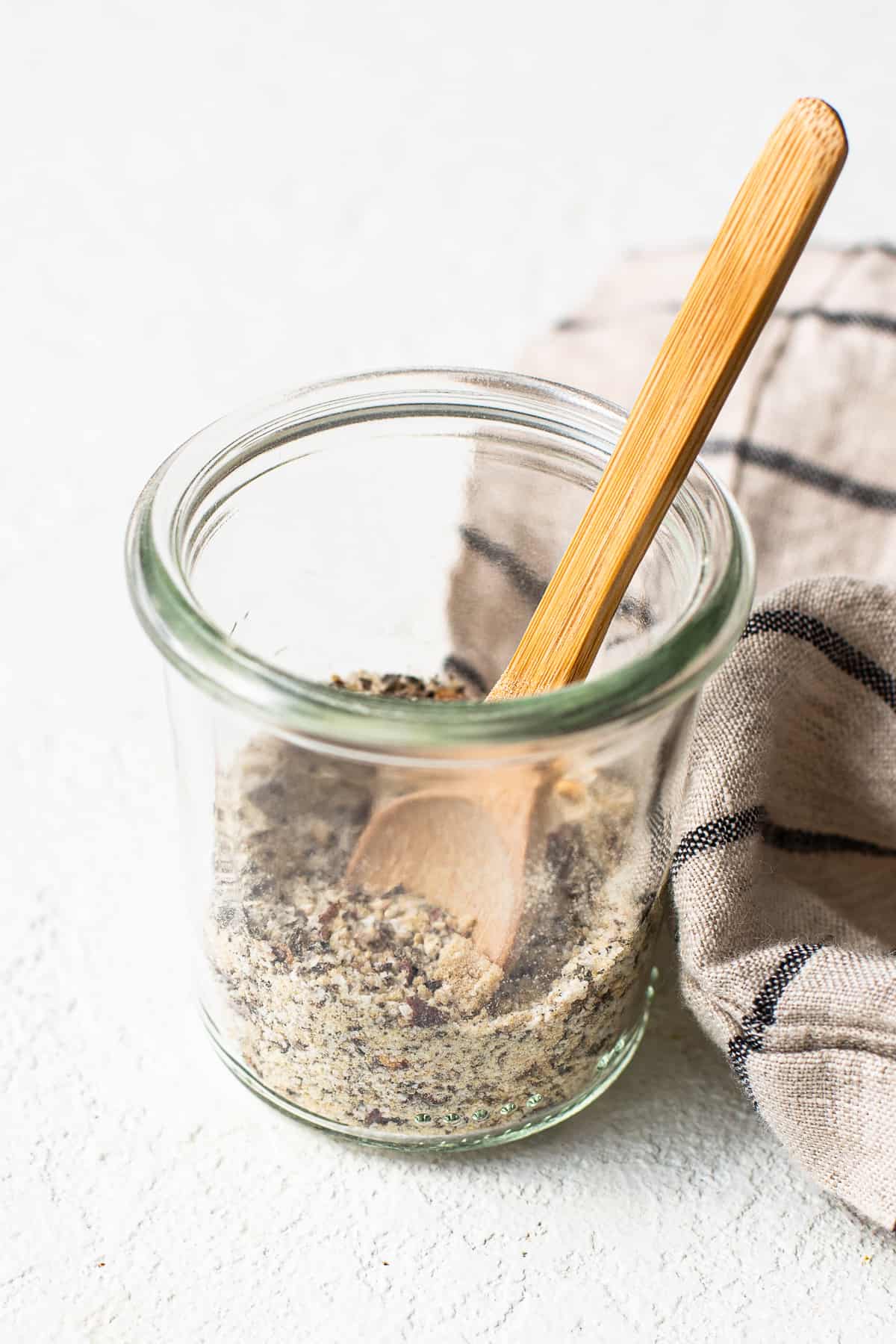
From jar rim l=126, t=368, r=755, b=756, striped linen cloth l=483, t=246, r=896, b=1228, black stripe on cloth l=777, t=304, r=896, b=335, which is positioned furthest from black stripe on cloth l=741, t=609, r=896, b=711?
black stripe on cloth l=777, t=304, r=896, b=335

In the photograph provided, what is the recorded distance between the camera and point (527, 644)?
1.68ft

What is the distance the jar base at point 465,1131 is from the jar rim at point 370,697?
172 mm

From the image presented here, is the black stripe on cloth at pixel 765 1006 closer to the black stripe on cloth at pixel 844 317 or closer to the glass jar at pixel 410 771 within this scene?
the glass jar at pixel 410 771

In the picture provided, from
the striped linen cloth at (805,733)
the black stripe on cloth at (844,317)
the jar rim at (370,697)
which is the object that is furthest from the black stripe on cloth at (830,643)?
the black stripe on cloth at (844,317)

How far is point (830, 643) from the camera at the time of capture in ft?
2.02

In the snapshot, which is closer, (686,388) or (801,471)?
(686,388)

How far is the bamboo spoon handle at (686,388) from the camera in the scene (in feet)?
Answer: 1.43

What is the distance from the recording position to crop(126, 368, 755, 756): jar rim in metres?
0.42

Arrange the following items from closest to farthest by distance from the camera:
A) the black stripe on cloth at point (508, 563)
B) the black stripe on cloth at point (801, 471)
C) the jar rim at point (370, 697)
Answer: the jar rim at point (370, 697), the black stripe on cloth at point (508, 563), the black stripe on cloth at point (801, 471)

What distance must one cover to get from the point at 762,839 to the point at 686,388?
0.20 m

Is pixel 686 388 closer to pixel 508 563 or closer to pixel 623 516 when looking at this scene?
pixel 623 516

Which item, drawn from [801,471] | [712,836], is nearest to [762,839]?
[712,836]

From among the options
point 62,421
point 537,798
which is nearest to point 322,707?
point 537,798

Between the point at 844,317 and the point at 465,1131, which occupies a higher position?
the point at 844,317
